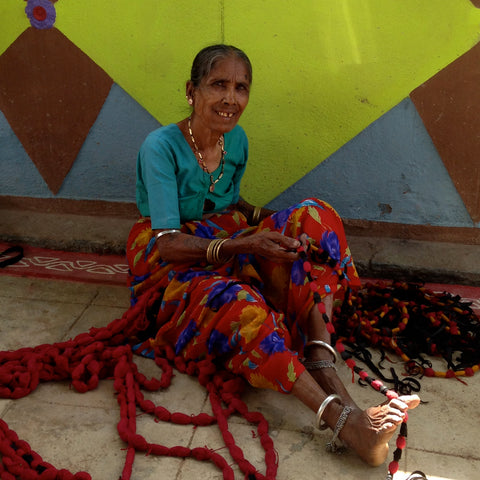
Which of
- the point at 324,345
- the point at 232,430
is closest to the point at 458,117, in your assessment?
the point at 324,345

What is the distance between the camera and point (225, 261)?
9.04 feet

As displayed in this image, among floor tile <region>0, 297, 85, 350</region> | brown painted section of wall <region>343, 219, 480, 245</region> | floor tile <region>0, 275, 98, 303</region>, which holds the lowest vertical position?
floor tile <region>0, 297, 85, 350</region>

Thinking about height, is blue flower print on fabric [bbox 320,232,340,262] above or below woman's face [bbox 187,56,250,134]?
below

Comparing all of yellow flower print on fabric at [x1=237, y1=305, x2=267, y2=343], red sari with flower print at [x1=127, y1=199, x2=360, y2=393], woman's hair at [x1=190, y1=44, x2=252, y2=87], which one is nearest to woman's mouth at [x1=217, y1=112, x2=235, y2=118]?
woman's hair at [x1=190, y1=44, x2=252, y2=87]

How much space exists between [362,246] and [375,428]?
1706 mm

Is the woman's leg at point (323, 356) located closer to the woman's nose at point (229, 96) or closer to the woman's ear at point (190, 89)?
the woman's nose at point (229, 96)

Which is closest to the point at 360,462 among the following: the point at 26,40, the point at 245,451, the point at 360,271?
the point at 245,451

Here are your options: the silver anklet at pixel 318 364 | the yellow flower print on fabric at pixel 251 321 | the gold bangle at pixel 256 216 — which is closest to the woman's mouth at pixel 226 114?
the gold bangle at pixel 256 216

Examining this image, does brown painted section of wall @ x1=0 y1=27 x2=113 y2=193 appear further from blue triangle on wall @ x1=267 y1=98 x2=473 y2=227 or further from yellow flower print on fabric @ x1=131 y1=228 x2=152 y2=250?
blue triangle on wall @ x1=267 y1=98 x2=473 y2=227

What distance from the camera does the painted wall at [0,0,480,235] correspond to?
10.9ft

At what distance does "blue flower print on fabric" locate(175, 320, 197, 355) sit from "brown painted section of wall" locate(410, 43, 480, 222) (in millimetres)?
1783

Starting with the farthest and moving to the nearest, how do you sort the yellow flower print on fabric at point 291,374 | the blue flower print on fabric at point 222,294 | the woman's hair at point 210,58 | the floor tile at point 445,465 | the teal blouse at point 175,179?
1. the teal blouse at point 175,179
2. the woman's hair at point 210,58
3. the blue flower print on fabric at point 222,294
4. the yellow flower print on fabric at point 291,374
5. the floor tile at point 445,465

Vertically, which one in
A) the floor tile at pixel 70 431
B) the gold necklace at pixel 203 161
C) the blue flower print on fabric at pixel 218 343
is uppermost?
the gold necklace at pixel 203 161

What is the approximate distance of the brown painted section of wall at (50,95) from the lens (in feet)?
11.9
